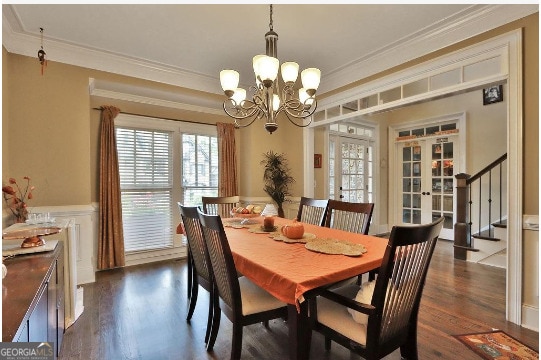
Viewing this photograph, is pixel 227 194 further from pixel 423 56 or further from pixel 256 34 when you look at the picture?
pixel 423 56

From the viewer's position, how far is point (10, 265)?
1.58 m

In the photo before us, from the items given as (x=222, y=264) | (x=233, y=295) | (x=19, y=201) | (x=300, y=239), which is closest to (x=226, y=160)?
(x=19, y=201)

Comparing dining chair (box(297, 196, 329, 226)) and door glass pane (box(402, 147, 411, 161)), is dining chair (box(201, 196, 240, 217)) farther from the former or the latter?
door glass pane (box(402, 147, 411, 161))

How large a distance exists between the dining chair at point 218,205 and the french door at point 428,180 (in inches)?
162

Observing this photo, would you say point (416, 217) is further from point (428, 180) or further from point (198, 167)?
point (198, 167)

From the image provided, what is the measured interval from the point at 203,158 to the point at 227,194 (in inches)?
27.2

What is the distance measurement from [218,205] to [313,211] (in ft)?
3.87

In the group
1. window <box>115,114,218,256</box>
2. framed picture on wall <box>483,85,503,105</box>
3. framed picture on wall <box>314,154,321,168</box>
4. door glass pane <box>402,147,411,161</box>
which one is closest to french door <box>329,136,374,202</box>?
framed picture on wall <box>314,154,321,168</box>

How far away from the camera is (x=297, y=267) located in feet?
4.86

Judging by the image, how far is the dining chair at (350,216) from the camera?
7.92 ft

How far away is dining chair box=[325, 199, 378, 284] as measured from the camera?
2.41 metres

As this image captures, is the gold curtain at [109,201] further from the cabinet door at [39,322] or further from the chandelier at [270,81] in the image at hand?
the cabinet door at [39,322]

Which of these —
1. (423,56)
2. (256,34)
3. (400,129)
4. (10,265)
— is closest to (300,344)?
(10,265)

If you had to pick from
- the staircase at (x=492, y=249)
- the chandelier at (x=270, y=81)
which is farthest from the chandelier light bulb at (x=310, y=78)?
the staircase at (x=492, y=249)
